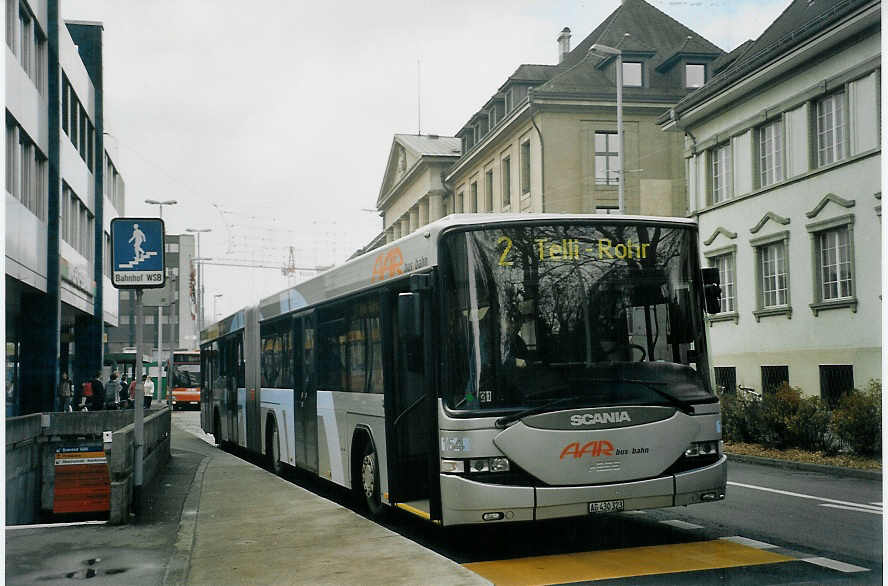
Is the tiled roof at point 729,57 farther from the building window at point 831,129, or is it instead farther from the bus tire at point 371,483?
the bus tire at point 371,483

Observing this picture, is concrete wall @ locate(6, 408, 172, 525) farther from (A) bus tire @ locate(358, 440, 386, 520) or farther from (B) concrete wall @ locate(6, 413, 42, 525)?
(A) bus tire @ locate(358, 440, 386, 520)

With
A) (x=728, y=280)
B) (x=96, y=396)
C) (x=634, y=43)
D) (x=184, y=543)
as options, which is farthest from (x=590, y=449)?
(x=634, y=43)

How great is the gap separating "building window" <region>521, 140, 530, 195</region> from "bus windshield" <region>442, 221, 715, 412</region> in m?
18.4

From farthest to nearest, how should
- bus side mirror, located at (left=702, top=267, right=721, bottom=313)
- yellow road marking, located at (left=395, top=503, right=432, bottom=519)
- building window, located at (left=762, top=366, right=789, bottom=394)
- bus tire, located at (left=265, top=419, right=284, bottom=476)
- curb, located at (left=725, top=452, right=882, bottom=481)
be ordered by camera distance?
1. building window, located at (left=762, top=366, right=789, bottom=394)
2. bus tire, located at (left=265, top=419, right=284, bottom=476)
3. curb, located at (left=725, top=452, right=882, bottom=481)
4. bus side mirror, located at (left=702, top=267, right=721, bottom=313)
5. yellow road marking, located at (left=395, top=503, right=432, bottom=519)

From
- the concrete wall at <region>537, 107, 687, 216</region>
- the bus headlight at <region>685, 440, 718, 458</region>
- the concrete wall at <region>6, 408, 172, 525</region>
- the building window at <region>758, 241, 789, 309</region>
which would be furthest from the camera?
the concrete wall at <region>537, 107, 687, 216</region>

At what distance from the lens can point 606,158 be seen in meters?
29.3

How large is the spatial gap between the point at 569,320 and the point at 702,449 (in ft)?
5.34

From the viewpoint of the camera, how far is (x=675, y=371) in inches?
354

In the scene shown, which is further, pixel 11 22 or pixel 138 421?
pixel 11 22

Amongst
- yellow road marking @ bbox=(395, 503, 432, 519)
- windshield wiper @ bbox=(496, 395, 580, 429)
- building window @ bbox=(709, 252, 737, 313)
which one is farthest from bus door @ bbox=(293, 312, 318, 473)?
building window @ bbox=(709, 252, 737, 313)

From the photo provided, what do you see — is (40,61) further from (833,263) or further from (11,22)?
(833,263)

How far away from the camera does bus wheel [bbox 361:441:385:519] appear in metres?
11.0

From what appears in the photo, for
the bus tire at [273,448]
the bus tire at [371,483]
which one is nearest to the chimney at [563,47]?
the bus tire at [273,448]

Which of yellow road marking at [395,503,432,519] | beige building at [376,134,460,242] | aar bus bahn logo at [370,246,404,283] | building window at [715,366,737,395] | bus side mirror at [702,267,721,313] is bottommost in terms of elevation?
yellow road marking at [395,503,432,519]
